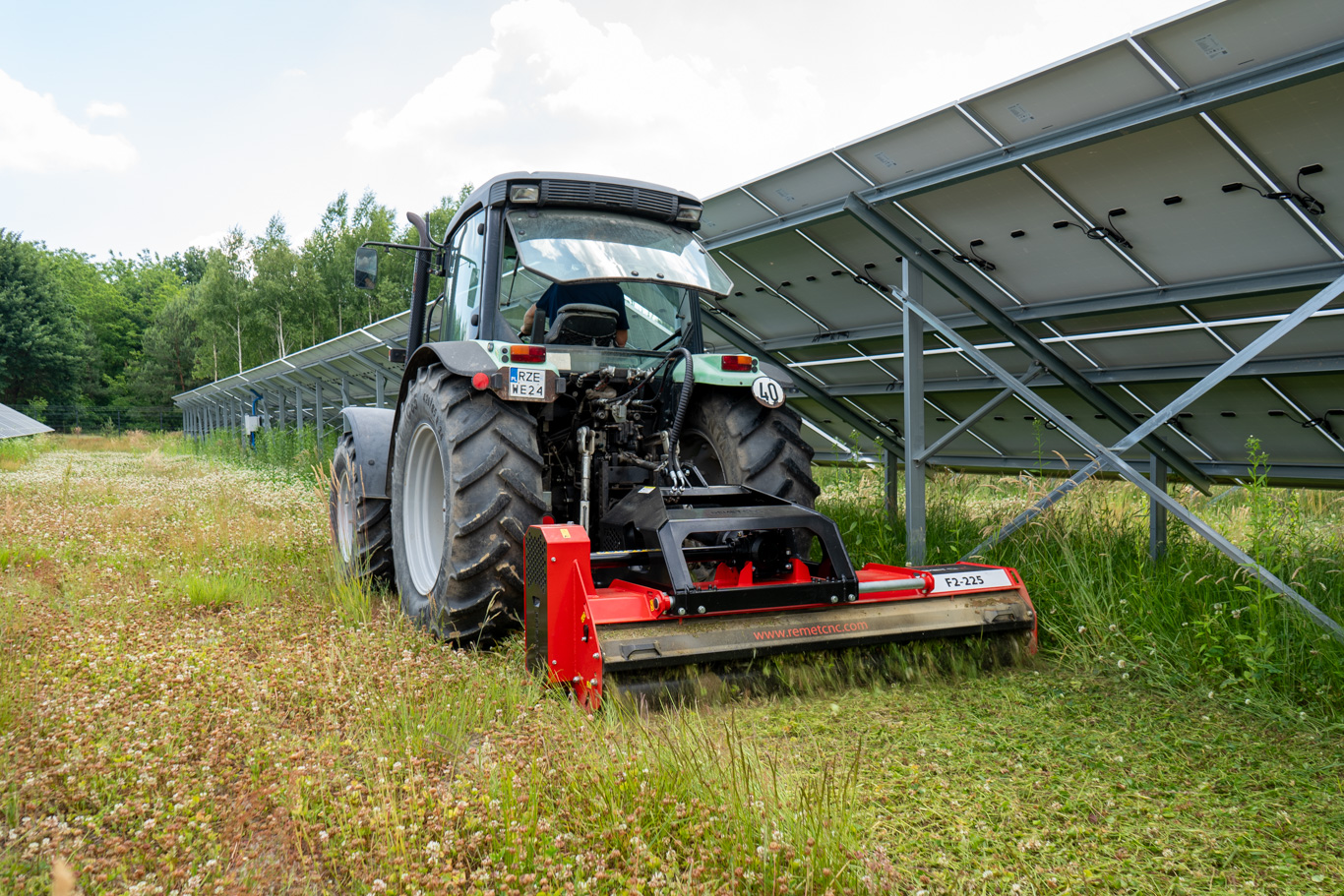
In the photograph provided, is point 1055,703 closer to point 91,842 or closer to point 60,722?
point 91,842

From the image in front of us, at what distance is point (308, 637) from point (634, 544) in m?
1.56

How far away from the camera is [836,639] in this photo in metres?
3.43

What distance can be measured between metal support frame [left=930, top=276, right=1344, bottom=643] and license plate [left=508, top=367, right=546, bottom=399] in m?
2.58

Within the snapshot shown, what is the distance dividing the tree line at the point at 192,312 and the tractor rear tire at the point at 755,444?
23.7 meters

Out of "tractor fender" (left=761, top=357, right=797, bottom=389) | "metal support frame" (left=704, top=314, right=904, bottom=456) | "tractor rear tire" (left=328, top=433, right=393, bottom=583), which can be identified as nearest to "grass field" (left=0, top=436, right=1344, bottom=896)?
"tractor rear tire" (left=328, top=433, right=393, bottom=583)

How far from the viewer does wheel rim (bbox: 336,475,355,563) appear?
5.46 m

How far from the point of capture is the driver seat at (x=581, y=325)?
450 centimetres

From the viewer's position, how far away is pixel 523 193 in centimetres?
443

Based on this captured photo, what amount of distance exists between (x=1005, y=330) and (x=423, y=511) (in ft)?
12.2

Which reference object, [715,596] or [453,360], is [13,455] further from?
[715,596]

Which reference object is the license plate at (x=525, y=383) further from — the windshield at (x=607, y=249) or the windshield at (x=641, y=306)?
the windshield at (x=641, y=306)

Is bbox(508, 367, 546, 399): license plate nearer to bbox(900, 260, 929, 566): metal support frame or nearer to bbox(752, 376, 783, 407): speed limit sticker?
bbox(752, 376, 783, 407): speed limit sticker

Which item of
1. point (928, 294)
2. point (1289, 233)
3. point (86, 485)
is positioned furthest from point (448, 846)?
point (86, 485)

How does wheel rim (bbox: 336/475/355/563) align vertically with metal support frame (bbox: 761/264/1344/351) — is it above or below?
below
